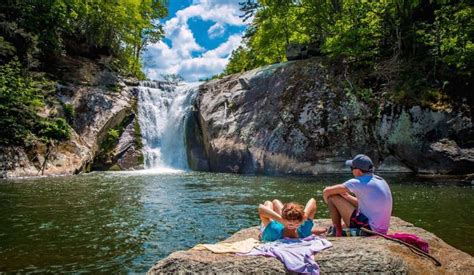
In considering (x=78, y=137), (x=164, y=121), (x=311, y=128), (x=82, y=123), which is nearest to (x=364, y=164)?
(x=311, y=128)

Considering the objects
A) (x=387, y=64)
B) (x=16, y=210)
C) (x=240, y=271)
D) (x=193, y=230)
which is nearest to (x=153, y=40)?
(x=387, y=64)

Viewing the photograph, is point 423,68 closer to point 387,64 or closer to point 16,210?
point 387,64

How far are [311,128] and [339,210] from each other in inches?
660

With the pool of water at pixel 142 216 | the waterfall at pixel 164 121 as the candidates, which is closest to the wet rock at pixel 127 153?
the waterfall at pixel 164 121

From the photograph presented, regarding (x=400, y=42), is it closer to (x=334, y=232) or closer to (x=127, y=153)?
(x=127, y=153)

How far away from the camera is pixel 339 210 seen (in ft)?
19.1

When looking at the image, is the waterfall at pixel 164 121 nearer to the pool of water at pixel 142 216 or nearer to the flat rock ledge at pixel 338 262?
the pool of water at pixel 142 216

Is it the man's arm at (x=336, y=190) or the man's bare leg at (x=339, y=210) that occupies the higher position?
the man's arm at (x=336, y=190)

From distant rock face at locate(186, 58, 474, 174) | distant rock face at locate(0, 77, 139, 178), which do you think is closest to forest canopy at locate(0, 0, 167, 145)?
distant rock face at locate(0, 77, 139, 178)

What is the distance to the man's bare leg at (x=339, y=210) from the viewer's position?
5728 mm

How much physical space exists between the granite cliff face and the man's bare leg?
19011 mm

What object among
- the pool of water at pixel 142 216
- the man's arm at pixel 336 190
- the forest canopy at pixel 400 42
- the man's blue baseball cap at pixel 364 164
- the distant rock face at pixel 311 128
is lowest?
the pool of water at pixel 142 216

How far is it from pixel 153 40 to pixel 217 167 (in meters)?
26.8

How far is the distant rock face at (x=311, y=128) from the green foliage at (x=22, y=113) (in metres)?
8.70
